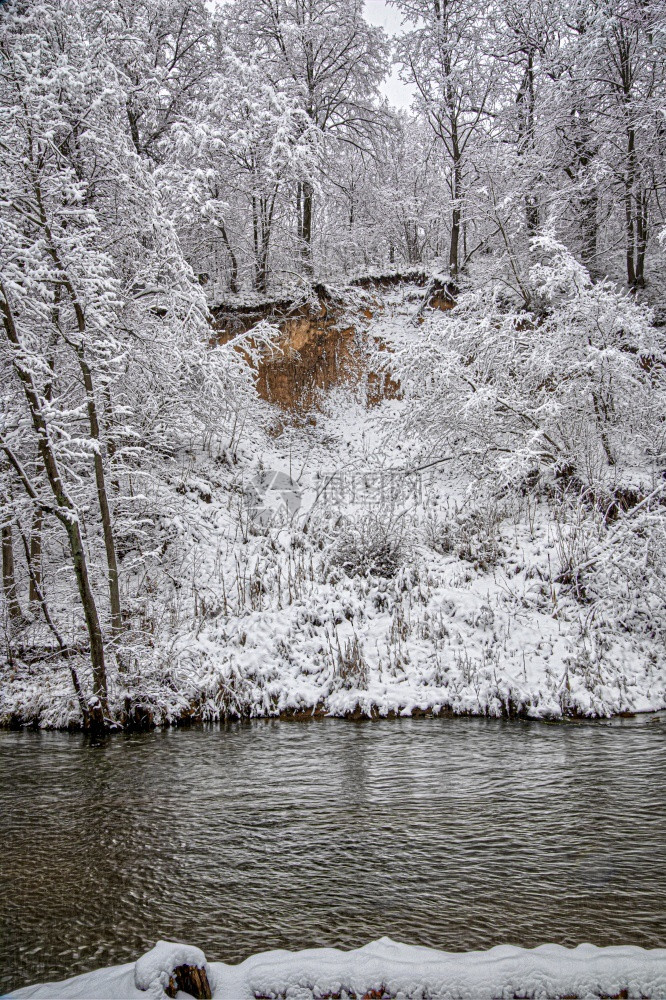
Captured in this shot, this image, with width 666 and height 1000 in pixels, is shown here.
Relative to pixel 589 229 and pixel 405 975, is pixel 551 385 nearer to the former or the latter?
pixel 589 229

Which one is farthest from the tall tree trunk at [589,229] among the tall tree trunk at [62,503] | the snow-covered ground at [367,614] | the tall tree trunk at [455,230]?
the tall tree trunk at [62,503]

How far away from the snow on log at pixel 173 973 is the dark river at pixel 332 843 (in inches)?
20.8

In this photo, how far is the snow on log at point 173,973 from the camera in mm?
2619

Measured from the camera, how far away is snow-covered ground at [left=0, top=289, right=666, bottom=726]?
749 centimetres

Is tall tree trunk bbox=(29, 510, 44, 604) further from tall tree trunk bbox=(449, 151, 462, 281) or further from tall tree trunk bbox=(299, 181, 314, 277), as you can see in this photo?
tall tree trunk bbox=(449, 151, 462, 281)

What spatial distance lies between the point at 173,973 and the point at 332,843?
6.19 ft

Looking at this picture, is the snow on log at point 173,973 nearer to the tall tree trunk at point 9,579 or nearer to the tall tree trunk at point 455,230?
the tall tree trunk at point 9,579

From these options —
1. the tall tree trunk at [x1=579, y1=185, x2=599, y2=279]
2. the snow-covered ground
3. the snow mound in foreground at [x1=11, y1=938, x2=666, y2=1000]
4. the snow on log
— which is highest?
the tall tree trunk at [x1=579, y1=185, x2=599, y2=279]

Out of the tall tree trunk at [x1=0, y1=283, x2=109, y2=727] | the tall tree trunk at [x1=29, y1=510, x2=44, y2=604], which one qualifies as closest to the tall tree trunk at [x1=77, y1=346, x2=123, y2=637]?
the tall tree trunk at [x1=0, y1=283, x2=109, y2=727]

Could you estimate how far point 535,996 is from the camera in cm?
266

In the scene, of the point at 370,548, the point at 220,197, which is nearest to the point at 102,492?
the point at 370,548

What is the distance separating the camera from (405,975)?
2809 millimetres

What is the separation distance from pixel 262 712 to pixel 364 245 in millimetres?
20325

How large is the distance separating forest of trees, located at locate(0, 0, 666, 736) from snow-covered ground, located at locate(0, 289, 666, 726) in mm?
786
